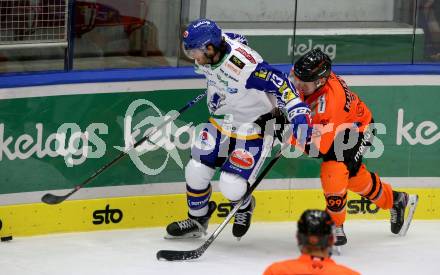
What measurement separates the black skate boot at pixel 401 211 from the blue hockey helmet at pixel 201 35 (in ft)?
4.76

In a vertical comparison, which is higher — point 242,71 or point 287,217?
point 242,71

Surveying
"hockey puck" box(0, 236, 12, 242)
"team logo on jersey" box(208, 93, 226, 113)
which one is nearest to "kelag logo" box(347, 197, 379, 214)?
"team logo on jersey" box(208, 93, 226, 113)

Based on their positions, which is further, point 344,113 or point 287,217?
point 287,217

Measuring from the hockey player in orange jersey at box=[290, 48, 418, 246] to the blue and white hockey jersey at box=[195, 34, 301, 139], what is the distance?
19 cm

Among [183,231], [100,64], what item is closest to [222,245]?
[183,231]

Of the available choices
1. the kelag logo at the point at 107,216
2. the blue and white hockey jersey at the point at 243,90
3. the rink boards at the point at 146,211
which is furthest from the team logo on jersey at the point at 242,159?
the kelag logo at the point at 107,216

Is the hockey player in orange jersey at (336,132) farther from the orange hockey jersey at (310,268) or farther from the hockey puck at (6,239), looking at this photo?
the orange hockey jersey at (310,268)

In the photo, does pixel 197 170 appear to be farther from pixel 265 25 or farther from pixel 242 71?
pixel 265 25

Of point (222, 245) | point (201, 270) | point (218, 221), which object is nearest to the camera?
point (201, 270)

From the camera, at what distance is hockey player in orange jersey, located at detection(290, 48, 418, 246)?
617 centimetres

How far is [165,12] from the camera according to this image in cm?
674

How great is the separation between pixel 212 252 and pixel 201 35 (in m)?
1.16

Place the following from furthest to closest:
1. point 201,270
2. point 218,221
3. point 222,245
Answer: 1. point 218,221
2. point 222,245
3. point 201,270

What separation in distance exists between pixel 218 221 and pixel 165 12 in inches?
47.8
